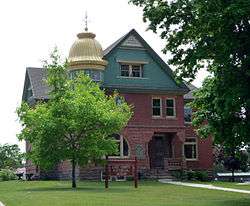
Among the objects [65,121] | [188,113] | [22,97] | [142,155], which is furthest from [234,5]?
[22,97]

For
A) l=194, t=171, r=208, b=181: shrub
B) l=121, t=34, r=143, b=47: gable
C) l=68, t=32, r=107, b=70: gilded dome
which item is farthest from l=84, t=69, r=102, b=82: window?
l=194, t=171, r=208, b=181: shrub

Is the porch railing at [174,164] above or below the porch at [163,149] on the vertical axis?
below

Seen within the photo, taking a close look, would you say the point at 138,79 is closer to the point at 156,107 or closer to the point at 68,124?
the point at 156,107

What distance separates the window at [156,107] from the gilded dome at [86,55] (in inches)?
216

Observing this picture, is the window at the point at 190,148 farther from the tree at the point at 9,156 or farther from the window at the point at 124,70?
the tree at the point at 9,156

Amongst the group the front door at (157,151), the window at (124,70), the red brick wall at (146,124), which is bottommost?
the front door at (157,151)

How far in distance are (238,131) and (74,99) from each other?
1283 cm

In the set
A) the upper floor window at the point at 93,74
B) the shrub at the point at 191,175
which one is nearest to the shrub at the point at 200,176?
the shrub at the point at 191,175

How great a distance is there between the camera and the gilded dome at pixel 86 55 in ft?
135

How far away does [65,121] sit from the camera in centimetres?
2988

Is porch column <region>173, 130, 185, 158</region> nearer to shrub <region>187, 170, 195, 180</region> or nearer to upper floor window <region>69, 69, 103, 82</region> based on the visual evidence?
shrub <region>187, 170, 195, 180</region>

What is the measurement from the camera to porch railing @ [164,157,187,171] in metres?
42.8

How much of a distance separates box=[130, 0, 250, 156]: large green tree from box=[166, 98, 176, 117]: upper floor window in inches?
881

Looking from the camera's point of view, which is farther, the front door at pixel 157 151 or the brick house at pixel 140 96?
the front door at pixel 157 151
